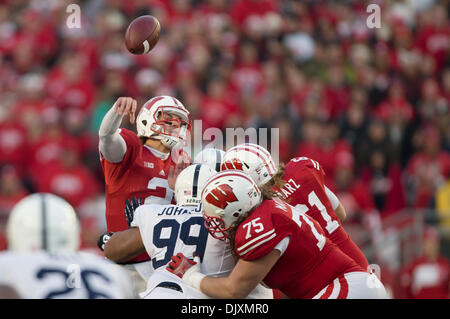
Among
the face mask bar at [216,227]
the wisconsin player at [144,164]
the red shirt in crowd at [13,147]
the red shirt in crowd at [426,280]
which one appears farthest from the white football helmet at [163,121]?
the red shirt in crowd at [13,147]

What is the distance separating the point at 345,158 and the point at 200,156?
15.1 ft

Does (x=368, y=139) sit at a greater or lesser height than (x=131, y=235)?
greater

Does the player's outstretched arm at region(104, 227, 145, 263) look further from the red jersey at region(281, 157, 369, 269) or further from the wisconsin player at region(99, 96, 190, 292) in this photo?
the red jersey at region(281, 157, 369, 269)

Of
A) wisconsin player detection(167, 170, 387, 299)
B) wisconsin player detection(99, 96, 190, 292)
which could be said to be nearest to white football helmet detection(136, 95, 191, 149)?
wisconsin player detection(99, 96, 190, 292)

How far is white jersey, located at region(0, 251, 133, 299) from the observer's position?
348 centimetres

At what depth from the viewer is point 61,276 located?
366 cm

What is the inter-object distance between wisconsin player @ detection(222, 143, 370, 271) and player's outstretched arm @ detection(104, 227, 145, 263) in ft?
2.65

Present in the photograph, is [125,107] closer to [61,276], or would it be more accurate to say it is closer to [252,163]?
[252,163]

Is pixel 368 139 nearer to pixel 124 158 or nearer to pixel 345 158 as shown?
pixel 345 158

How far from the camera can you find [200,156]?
20.0 ft

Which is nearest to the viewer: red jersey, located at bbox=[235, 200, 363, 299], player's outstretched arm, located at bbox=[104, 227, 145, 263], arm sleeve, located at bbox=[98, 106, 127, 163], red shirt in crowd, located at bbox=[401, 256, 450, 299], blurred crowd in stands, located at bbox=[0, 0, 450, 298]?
red jersey, located at bbox=[235, 200, 363, 299]

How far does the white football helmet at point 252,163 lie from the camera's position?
555cm

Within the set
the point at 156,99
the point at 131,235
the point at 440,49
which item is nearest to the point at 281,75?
the point at 440,49

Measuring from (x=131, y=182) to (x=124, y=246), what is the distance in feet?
2.97
